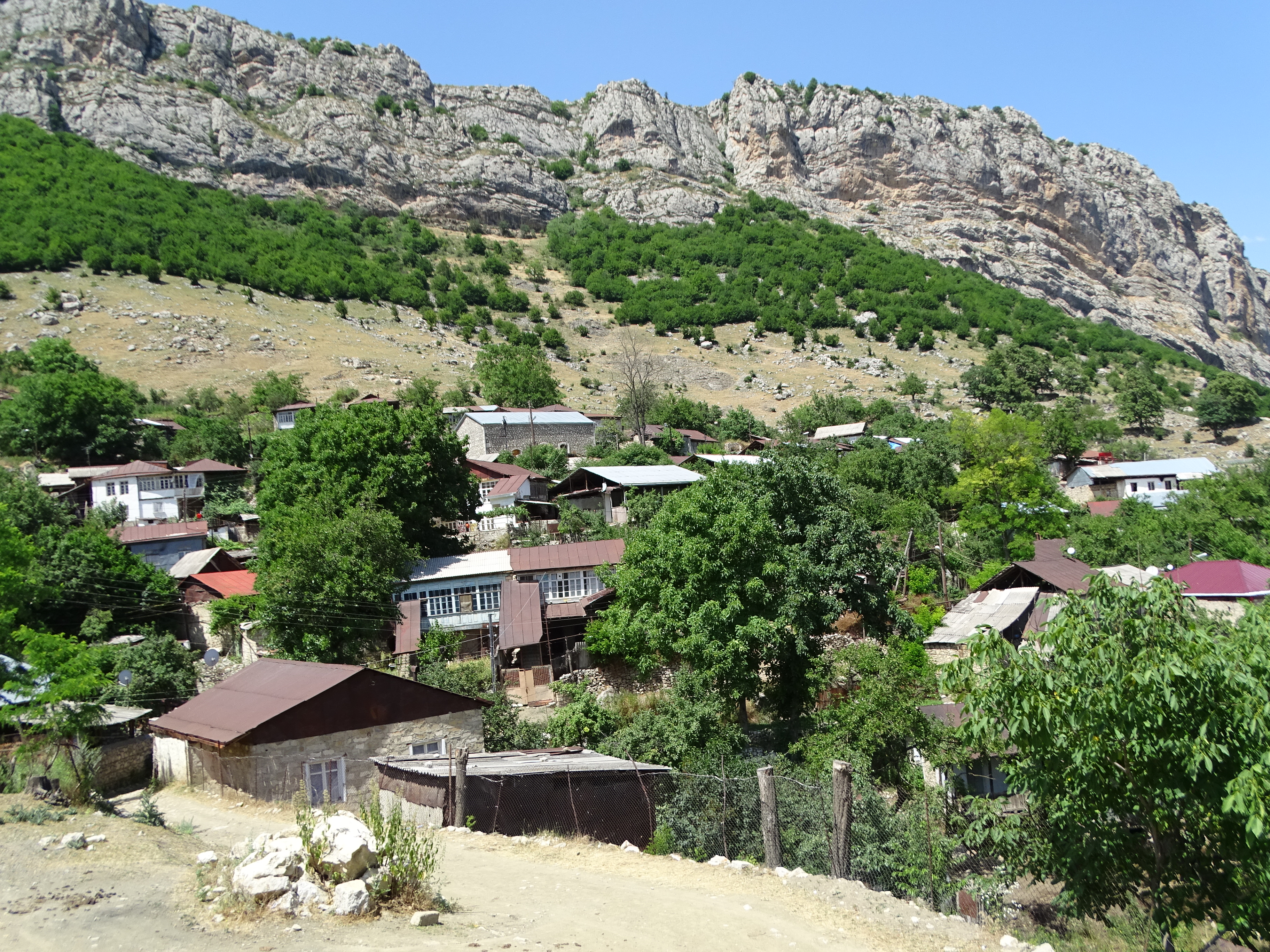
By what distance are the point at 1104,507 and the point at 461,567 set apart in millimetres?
36339

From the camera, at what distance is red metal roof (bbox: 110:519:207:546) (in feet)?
109

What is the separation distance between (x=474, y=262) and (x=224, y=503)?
65.3m

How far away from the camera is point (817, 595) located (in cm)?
2062

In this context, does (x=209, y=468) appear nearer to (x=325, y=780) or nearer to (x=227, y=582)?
(x=227, y=582)

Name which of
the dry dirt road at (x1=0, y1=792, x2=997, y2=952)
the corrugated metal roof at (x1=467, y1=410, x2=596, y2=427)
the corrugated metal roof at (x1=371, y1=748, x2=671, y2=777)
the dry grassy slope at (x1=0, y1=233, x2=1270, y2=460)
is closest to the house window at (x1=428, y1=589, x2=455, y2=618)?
the corrugated metal roof at (x1=371, y1=748, x2=671, y2=777)

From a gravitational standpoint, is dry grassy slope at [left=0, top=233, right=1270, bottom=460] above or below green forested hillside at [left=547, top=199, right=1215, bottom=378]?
below

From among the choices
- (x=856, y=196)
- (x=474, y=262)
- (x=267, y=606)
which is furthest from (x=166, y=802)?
(x=856, y=196)

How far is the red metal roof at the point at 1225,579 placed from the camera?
88.5 ft

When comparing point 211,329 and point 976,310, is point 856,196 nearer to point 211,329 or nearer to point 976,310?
point 976,310

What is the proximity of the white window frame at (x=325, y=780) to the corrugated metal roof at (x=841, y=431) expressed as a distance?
45595mm

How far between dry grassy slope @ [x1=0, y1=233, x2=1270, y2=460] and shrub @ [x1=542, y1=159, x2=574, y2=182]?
49.1m

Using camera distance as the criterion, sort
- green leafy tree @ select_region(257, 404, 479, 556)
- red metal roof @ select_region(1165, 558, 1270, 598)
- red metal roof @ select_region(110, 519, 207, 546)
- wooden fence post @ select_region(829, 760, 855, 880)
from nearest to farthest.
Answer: wooden fence post @ select_region(829, 760, 855, 880) < red metal roof @ select_region(1165, 558, 1270, 598) < green leafy tree @ select_region(257, 404, 479, 556) < red metal roof @ select_region(110, 519, 207, 546)

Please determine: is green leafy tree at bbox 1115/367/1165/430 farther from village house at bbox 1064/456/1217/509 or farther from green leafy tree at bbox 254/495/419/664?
green leafy tree at bbox 254/495/419/664

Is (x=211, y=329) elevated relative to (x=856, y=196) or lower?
lower
